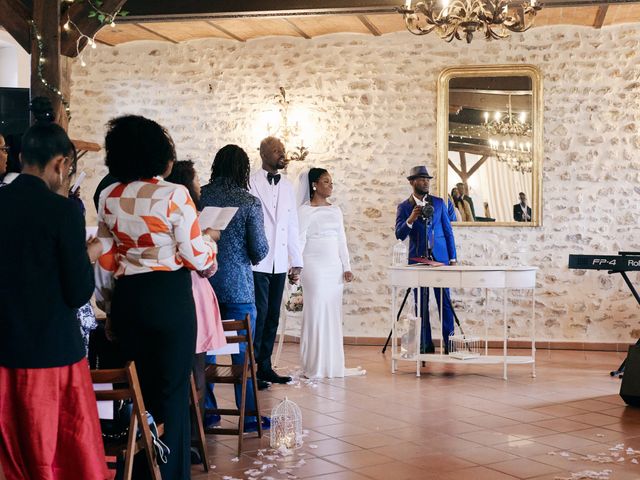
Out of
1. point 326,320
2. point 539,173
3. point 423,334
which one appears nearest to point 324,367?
point 326,320

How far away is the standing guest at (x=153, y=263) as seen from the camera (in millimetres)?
3080

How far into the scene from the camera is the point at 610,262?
6.64 m

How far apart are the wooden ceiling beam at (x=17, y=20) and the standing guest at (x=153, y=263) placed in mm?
2563

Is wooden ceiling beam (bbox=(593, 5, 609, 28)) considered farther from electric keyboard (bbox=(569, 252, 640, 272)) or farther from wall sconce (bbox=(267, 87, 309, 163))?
wall sconce (bbox=(267, 87, 309, 163))

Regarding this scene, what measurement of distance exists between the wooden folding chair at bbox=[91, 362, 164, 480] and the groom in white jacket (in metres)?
3.20

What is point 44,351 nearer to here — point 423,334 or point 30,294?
point 30,294

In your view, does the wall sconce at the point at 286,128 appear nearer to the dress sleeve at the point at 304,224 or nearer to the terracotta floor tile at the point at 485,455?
the dress sleeve at the point at 304,224

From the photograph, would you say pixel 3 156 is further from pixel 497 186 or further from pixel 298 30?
pixel 497 186

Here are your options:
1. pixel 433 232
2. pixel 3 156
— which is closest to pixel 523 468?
pixel 3 156

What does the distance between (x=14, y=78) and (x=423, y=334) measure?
593cm

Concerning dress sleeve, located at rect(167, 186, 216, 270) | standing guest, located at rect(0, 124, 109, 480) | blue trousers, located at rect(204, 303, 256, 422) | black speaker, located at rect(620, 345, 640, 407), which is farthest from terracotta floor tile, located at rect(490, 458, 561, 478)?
standing guest, located at rect(0, 124, 109, 480)

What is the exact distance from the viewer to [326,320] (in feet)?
22.4

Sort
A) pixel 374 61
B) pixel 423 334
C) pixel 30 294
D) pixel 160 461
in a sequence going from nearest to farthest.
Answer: pixel 30 294 → pixel 160 461 → pixel 423 334 → pixel 374 61

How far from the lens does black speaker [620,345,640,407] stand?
5609 millimetres
